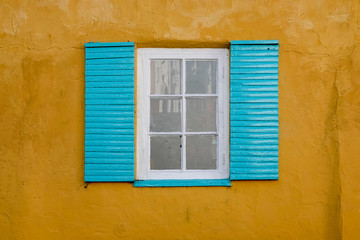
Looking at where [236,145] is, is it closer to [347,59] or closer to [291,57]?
[291,57]

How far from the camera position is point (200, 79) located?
10.9 feet

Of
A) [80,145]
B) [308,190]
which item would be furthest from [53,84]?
[308,190]

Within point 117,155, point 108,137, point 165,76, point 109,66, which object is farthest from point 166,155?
point 109,66

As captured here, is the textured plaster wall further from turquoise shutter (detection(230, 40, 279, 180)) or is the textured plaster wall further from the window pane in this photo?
the window pane

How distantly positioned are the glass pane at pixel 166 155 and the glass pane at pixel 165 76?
18.8 inches

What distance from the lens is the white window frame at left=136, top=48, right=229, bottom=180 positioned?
326 centimetres

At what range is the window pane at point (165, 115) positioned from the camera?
3316 mm

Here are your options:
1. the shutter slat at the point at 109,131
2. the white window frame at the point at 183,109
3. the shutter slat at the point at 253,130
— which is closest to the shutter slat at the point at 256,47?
the white window frame at the point at 183,109

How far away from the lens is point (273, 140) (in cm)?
315

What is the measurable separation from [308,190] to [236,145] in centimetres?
81

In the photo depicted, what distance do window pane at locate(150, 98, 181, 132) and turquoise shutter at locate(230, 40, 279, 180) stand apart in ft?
1.80

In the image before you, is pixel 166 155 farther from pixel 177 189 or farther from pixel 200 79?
pixel 200 79

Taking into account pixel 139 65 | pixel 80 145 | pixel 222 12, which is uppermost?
pixel 222 12

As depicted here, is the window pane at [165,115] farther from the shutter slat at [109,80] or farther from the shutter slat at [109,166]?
the shutter slat at [109,166]
